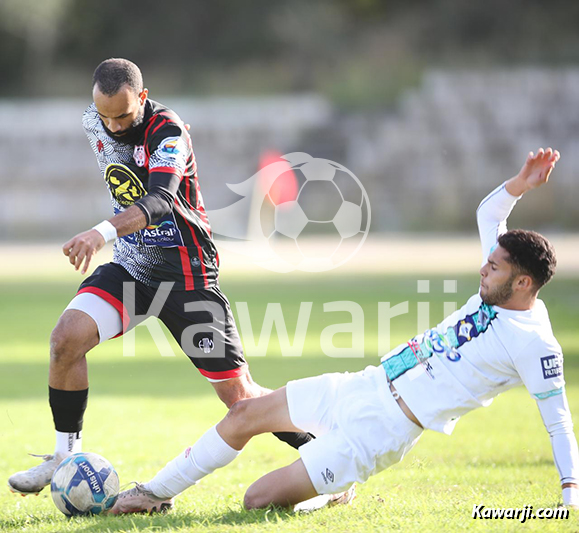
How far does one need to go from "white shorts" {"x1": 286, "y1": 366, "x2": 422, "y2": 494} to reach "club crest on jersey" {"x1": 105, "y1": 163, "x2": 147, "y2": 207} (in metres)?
1.77

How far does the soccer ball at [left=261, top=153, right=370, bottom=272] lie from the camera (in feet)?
92.0

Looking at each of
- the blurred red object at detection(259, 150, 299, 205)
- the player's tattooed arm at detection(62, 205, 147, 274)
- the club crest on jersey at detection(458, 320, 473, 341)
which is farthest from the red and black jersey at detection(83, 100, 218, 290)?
the blurred red object at detection(259, 150, 299, 205)

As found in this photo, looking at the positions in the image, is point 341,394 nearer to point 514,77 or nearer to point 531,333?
point 531,333

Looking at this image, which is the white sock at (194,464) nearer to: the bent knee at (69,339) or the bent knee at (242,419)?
the bent knee at (242,419)

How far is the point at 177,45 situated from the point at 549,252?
185 ft

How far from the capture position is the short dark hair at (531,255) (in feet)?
14.8

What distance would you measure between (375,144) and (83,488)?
1312 inches

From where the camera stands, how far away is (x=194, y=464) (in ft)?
15.8

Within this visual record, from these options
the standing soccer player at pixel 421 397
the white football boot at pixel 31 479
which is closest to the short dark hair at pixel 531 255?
the standing soccer player at pixel 421 397

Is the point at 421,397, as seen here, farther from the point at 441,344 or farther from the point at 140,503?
the point at 140,503

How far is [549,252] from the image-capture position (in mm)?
4539

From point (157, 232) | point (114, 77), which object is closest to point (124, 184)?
Result: point (157, 232)

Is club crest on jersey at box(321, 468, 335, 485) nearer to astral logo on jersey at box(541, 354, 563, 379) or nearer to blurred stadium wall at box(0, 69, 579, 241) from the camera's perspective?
astral logo on jersey at box(541, 354, 563, 379)

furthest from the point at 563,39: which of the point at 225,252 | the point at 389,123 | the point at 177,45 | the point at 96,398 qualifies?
the point at 96,398
